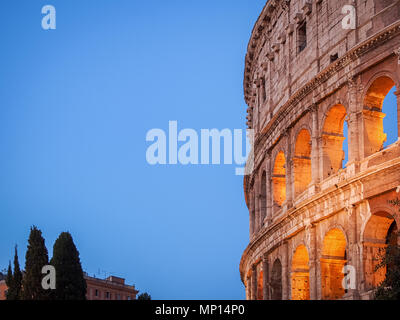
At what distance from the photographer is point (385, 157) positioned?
2486 centimetres

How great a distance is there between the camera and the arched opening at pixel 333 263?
27.6 meters

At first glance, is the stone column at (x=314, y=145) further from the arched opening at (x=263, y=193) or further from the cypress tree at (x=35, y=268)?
the cypress tree at (x=35, y=268)

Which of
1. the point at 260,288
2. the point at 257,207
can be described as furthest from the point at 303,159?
the point at 260,288

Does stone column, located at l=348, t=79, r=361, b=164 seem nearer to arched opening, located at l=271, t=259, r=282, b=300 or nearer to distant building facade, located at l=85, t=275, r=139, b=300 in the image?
arched opening, located at l=271, t=259, r=282, b=300

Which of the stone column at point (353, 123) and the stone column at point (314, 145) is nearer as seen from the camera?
the stone column at point (353, 123)

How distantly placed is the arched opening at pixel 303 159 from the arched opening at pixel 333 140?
1771mm

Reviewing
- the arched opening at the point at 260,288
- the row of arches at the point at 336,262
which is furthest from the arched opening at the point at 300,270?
the arched opening at the point at 260,288

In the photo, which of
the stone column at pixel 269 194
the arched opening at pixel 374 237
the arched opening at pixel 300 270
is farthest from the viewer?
the stone column at pixel 269 194

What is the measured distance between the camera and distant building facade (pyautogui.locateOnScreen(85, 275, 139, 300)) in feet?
267

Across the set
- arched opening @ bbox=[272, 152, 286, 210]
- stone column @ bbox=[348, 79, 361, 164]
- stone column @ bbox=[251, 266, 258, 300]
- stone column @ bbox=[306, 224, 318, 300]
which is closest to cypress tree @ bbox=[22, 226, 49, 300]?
stone column @ bbox=[251, 266, 258, 300]

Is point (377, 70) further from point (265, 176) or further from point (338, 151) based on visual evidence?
point (265, 176)

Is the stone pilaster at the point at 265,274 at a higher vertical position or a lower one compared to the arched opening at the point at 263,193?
lower

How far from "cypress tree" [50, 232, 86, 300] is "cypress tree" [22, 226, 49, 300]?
89 centimetres
